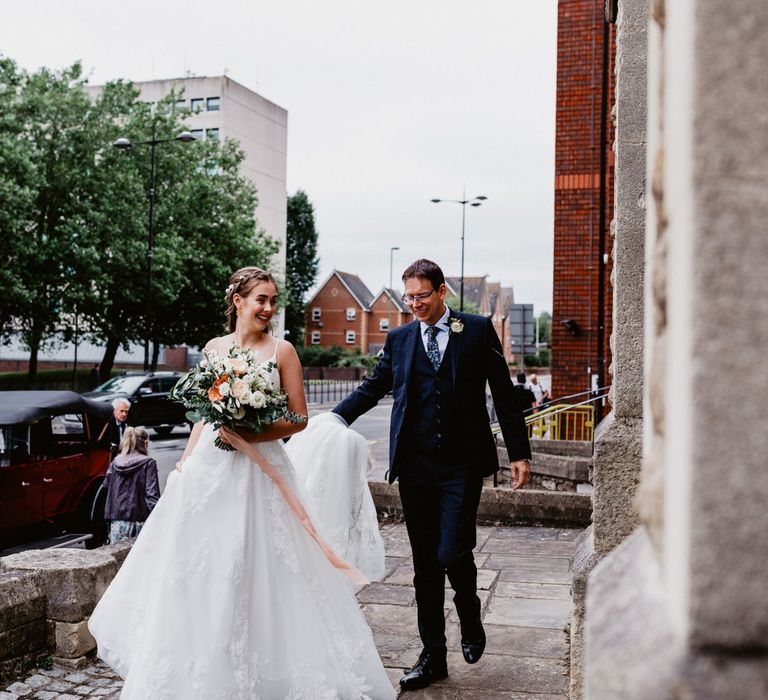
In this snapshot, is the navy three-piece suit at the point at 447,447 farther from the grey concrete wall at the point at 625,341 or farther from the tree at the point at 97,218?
the tree at the point at 97,218

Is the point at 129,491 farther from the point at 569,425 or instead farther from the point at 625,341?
the point at 569,425

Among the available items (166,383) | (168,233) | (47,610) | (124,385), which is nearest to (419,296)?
(47,610)

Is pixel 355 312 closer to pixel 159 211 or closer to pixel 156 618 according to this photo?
pixel 159 211

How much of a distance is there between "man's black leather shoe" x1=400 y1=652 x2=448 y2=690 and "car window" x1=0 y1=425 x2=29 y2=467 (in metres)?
5.98

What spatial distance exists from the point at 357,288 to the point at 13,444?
306 feet

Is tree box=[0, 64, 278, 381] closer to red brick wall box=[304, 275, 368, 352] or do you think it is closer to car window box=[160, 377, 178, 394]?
car window box=[160, 377, 178, 394]

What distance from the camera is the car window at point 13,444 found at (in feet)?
30.4

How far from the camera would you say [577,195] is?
62.4ft

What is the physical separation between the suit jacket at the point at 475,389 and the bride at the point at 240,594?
594 millimetres

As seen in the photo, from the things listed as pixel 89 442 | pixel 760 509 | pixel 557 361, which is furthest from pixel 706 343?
pixel 557 361

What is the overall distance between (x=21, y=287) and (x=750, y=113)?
3166cm

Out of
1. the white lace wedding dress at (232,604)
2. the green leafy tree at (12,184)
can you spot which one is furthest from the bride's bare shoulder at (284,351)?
the green leafy tree at (12,184)

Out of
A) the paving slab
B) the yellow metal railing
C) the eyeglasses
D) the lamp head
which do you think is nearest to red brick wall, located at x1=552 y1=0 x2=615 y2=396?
the lamp head

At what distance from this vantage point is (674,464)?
4.88 feet
